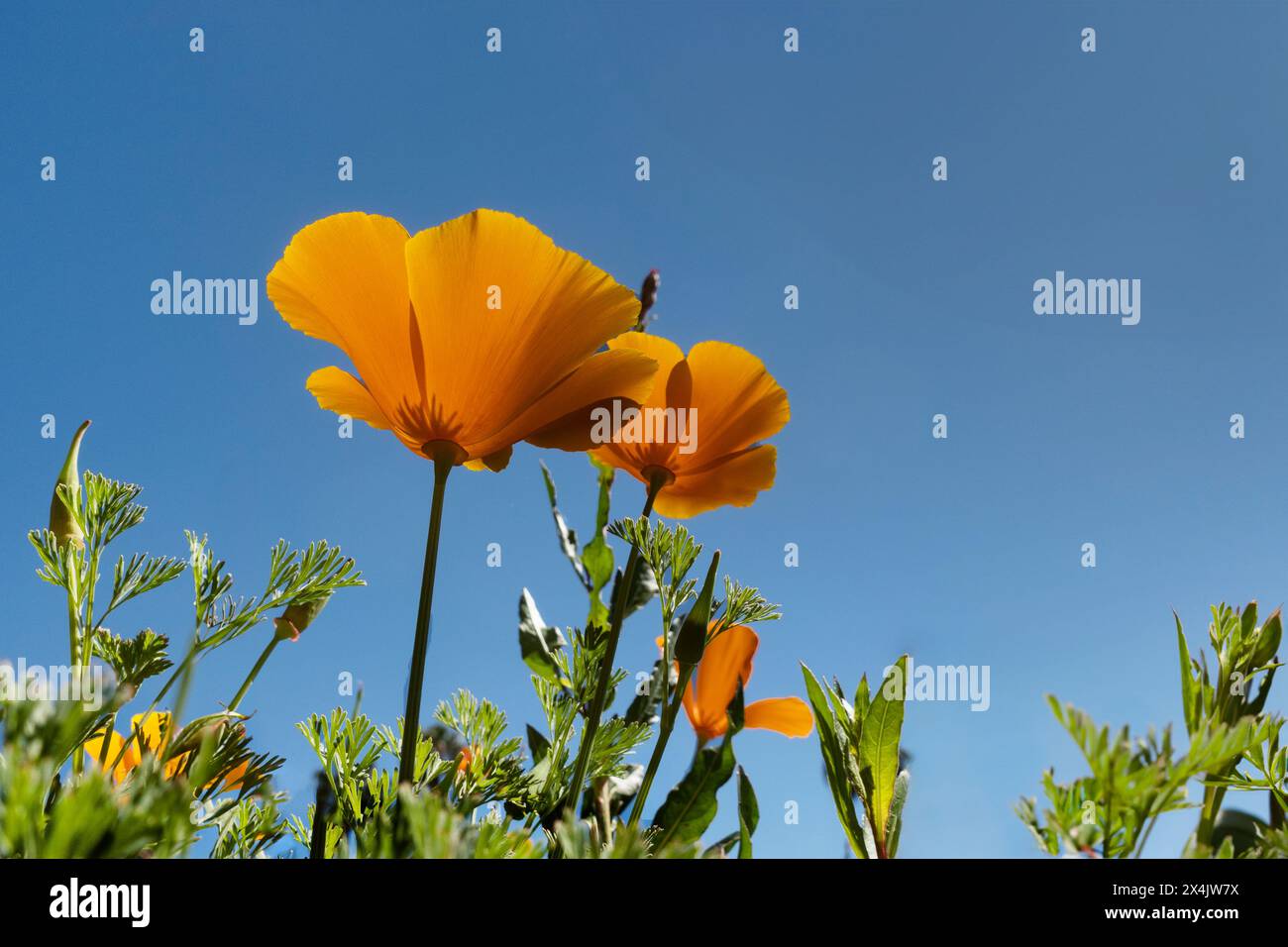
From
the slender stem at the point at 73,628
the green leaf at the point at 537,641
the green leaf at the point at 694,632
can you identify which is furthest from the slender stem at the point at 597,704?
the slender stem at the point at 73,628

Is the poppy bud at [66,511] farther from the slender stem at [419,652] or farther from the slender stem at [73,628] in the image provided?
the slender stem at [419,652]

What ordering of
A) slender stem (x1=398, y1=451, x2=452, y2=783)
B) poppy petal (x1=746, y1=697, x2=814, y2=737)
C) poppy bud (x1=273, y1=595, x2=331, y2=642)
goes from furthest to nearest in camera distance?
poppy petal (x1=746, y1=697, x2=814, y2=737), poppy bud (x1=273, y1=595, x2=331, y2=642), slender stem (x1=398, y1=451, x2=452, y2=783)

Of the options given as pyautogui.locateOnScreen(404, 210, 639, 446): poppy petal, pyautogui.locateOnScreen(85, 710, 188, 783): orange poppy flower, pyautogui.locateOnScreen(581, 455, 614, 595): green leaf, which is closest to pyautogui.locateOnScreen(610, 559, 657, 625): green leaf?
pyautogui.locateOnScreen(581, 455, 614, 595): green leaf

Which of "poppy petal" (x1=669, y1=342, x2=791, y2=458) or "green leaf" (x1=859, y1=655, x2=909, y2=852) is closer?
"green leaf" (x1=859, y1=655, x2=909, y2=852)

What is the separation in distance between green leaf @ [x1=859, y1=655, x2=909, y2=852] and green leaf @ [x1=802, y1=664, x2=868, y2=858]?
0.03 feet

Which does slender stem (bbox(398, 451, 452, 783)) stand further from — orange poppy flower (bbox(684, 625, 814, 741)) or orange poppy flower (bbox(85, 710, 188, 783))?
orange poppy flower (bbox(684, 625, 814, 741))

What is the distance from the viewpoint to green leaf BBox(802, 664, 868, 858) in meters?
0.41

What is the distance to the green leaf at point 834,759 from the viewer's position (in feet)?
1.33

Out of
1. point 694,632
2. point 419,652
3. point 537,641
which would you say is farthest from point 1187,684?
point 537,641

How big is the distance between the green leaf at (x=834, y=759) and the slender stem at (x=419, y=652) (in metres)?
0.19

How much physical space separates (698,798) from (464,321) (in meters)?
0.36

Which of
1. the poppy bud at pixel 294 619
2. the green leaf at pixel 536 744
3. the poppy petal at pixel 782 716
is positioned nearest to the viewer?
the poppy bud at pixel 294 619
